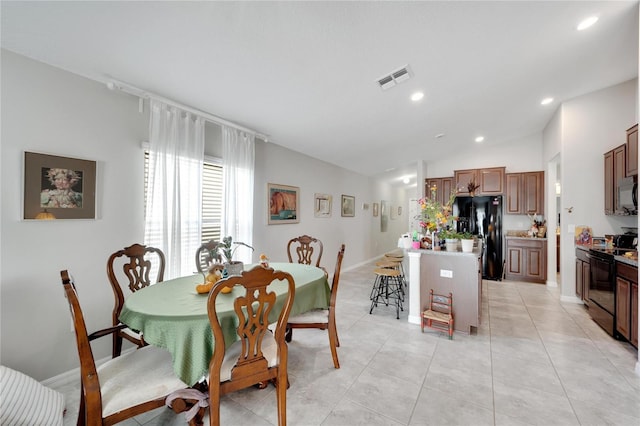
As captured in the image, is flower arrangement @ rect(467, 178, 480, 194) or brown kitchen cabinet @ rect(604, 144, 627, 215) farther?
flower arrangement @ rect(467, 178, 480, 194)

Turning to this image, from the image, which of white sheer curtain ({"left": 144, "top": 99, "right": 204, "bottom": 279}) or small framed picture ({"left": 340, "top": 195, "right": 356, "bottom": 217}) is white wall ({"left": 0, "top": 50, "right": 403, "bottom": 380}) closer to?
white sheer curtain ({"left": 144, "top": 99, "right": 204, "bottom": 279})

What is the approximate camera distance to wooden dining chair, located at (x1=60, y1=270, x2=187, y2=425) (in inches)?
47.1

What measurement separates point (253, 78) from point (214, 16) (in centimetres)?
69

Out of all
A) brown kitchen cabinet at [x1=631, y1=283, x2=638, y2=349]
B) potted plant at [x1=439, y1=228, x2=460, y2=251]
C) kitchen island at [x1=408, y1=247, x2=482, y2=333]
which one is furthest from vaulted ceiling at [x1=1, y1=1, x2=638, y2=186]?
brown kitchen cabinet at [x1=631, y1=283, x2=638, y2=349]

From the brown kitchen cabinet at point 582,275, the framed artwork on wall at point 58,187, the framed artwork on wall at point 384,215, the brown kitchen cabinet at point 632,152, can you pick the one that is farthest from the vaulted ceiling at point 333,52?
the framed artwork on wall at point 384,215

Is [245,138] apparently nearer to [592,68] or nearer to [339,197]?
[339,197]

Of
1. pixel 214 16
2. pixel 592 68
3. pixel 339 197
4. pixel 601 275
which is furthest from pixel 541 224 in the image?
pixel 214 16

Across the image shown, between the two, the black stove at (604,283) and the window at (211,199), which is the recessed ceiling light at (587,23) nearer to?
the black stove at (604,283)

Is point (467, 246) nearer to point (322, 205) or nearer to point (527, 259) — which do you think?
point (322, 205)

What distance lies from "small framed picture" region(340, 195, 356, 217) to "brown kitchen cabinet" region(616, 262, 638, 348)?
4287 mm

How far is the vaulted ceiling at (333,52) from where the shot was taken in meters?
1.68

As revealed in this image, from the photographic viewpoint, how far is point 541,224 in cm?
517

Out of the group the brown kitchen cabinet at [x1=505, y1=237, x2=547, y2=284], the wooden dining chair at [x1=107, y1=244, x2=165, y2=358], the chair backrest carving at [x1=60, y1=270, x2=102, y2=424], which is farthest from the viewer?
the brown kitchen cabinet at [x1=505, y1=237, x2=547, y2=284]

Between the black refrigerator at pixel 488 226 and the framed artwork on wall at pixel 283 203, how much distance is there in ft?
11.1
